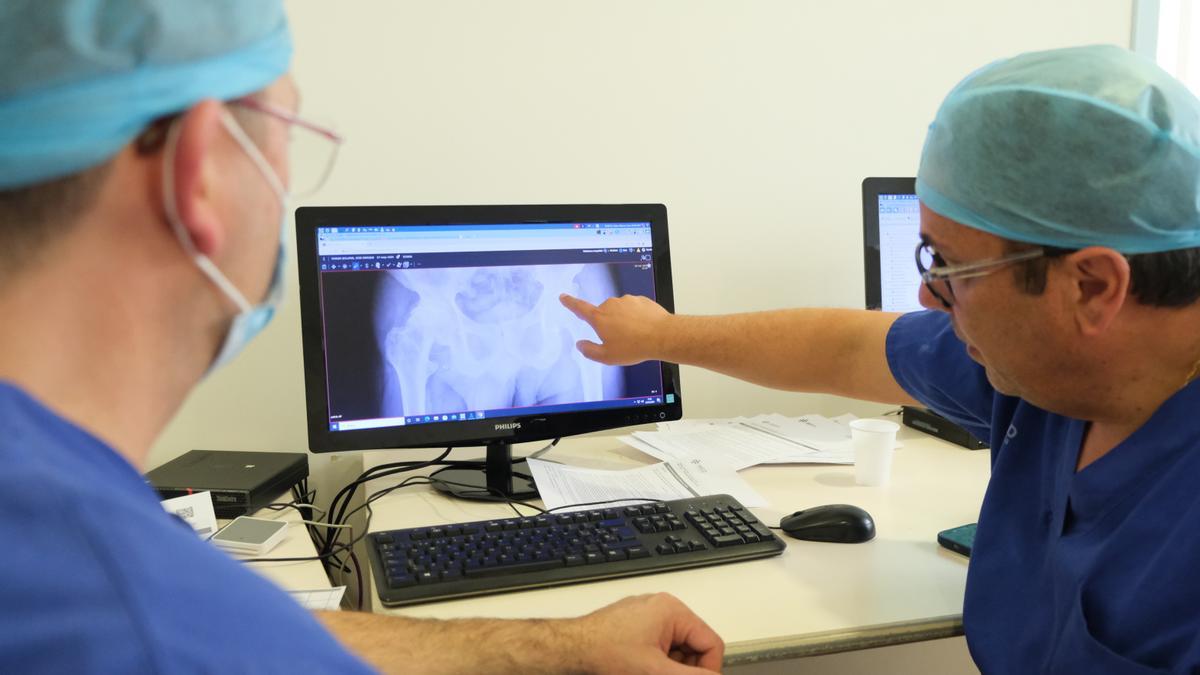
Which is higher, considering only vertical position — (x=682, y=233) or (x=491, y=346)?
(x=682, y=233)

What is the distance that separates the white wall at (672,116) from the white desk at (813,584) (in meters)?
0.52

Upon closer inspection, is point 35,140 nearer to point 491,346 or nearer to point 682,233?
point 491,346

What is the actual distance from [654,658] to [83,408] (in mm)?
607

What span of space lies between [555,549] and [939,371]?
57cm

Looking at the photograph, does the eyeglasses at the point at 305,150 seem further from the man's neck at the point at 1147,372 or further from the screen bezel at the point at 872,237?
the screen bezel at the point at 872,237

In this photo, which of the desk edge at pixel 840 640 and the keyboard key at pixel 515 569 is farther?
the keyboard key at pixel 515 569

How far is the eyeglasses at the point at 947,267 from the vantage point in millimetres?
927

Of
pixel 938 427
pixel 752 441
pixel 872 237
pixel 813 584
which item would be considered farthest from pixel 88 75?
pixel 938 427

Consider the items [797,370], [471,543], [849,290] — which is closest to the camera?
[471,543]

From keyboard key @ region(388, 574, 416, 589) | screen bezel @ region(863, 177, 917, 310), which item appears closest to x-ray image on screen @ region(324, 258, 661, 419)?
keyboard key @ region(388, 574, 416, 589)

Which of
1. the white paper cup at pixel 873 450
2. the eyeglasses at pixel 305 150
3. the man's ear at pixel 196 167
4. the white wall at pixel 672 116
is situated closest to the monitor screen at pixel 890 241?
the white wall at pixel 672 116

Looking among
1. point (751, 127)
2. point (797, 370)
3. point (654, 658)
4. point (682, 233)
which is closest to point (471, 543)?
point (654, 658)

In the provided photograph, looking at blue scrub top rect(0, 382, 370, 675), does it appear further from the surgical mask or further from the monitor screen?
the monitor screen

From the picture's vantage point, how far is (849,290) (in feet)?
6.57
